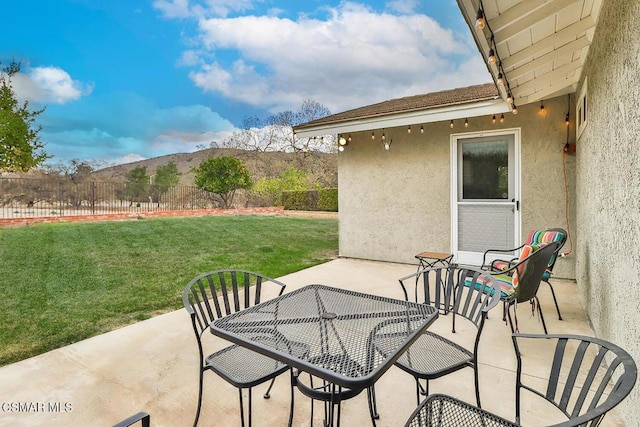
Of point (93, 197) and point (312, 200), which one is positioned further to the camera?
point (312, 200)

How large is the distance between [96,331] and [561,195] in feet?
19.2

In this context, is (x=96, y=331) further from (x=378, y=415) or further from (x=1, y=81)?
(x=1, y=81)

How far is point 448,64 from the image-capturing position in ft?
58.4

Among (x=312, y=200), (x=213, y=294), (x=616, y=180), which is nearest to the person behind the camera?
(x=213, y=294)

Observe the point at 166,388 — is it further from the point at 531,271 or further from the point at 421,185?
the point at 421,185

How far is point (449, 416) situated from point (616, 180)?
1911 mm

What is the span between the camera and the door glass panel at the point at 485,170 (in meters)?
5.16

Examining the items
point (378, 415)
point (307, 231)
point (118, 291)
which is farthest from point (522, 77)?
point (307, 231)

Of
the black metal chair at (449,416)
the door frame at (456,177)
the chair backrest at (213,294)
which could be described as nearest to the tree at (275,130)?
the door frame at (456,177)

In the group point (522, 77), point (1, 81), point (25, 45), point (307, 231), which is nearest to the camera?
point (522, 77)

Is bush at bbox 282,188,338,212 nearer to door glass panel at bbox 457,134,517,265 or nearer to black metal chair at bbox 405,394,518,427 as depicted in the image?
door glass panel at bbox 457,134,517,265

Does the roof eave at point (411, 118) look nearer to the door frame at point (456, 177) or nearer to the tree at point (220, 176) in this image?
the door frame at point (456, 177)

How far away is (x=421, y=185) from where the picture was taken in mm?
5785

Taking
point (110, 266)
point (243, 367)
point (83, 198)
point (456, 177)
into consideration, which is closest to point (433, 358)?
point (243, 367)
